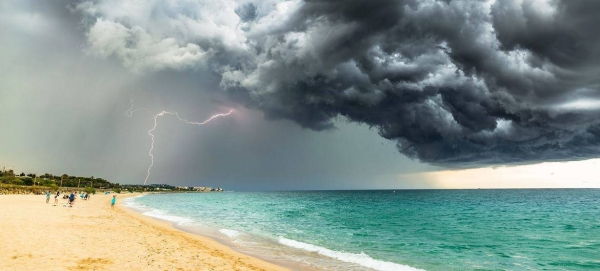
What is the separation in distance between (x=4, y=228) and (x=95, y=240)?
7315 millimetres

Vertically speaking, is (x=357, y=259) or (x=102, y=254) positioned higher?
(x=102, y=254)

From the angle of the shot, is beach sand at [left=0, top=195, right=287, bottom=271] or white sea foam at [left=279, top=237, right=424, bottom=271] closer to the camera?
beach sand at [left=0, top=195, right=287, bottom=271]

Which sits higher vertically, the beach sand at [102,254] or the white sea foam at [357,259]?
the beach sand at [102,254]

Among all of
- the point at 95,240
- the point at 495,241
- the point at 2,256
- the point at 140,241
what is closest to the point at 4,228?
the point at 95,240

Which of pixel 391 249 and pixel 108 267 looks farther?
pixel 391 249

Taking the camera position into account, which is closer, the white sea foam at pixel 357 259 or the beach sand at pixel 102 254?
the beach sand at pixel 102 254

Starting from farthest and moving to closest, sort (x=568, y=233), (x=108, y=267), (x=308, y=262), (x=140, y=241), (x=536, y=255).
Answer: (x=568, y=233)
(x=536, y=255)
(x=140, y=241)
(x=308, y=262)
(x=108, y=267)

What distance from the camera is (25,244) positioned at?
1631 centimetres

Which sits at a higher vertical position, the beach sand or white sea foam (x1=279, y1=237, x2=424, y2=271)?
the beach sand

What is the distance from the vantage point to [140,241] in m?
20.6

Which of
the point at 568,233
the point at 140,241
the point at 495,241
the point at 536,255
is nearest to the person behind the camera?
the point at 140,241

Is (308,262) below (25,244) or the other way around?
below

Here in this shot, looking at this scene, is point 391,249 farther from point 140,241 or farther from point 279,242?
point 140,241

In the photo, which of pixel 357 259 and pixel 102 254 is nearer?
pixel 102 254
